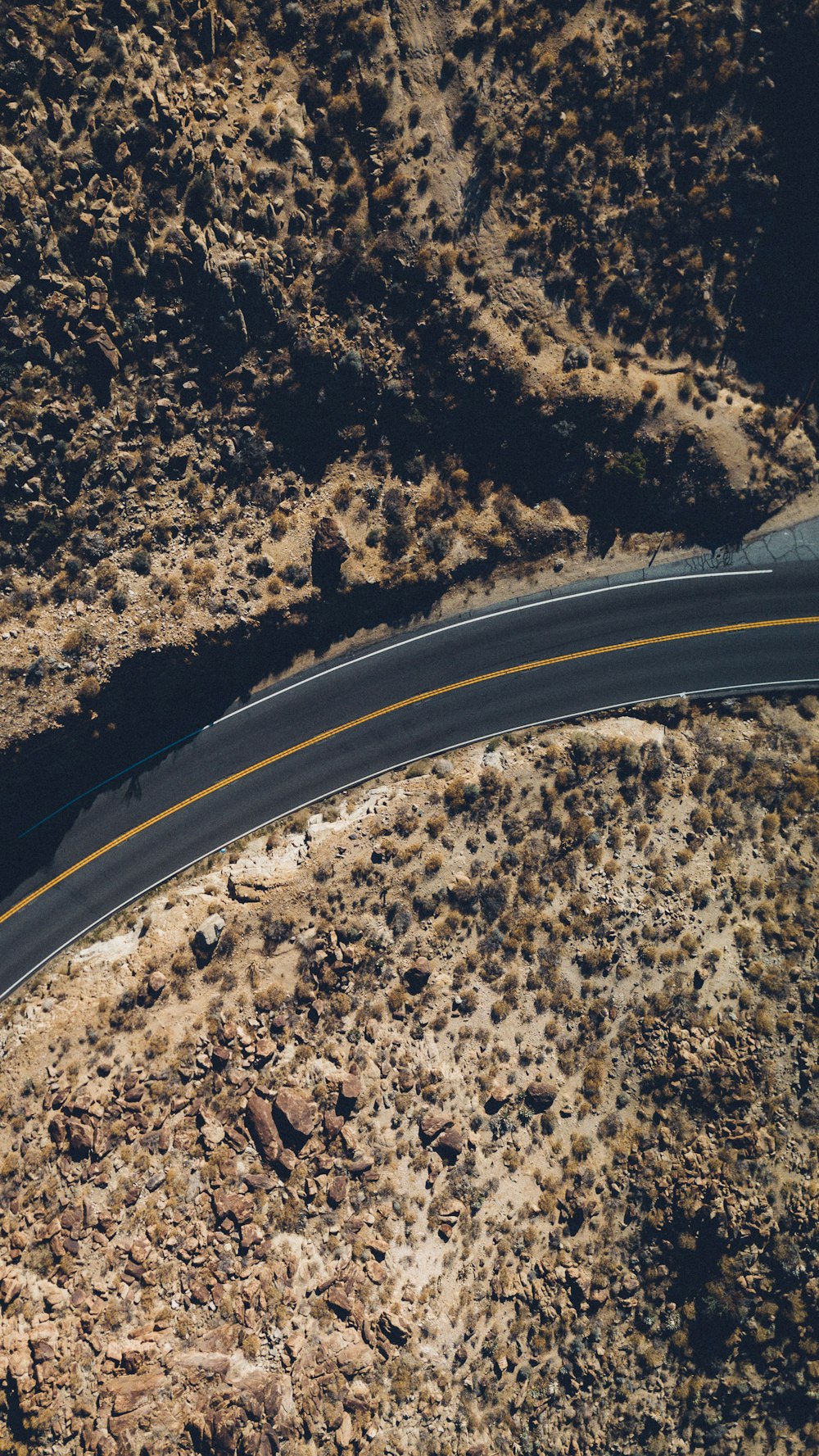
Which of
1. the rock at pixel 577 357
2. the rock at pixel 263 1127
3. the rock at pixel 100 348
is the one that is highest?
the rock at pixel 100 348

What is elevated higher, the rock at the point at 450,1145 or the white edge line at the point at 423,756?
the white edge line at the point at 423,756

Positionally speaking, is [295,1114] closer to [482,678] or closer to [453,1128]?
[453,1128]

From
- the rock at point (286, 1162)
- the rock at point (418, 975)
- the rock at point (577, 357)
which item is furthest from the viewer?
the rock at point (577, 357)

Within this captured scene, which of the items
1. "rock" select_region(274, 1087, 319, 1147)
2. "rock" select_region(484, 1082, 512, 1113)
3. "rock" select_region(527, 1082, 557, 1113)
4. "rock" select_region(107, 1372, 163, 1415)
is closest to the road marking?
"rock" select_region(274, 1087, 319, 1147)

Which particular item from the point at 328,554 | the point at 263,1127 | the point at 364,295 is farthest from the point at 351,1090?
the point at 364,295

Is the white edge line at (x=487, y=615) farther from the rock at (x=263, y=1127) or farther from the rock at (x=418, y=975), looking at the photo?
the rock at (x=263, y=1127)

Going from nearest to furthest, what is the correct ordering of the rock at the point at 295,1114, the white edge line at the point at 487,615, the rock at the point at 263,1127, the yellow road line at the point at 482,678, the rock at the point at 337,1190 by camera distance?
the rock at the point at 337,1190 → the rock at the point at 295,1114 → the rock at the point at 263,1127 → the yellow road line at the point at 482,678 → the white edge line at the point at 487,615

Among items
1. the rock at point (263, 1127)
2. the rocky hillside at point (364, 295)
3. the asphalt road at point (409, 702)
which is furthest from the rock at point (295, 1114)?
the rocky hillside at point (364, 295)

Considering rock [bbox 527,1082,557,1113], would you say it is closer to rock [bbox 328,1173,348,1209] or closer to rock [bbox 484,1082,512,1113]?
rock [bbox 484,1082,512,1113]
